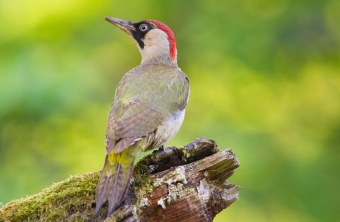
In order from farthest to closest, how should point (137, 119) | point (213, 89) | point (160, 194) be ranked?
point (213, 89) < point (137, 119) < point (160, 194)

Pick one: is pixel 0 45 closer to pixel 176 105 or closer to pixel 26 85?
pixel 26 85

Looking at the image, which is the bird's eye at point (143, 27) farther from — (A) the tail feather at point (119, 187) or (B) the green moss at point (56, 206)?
(B) the green moss at point (56, 206)

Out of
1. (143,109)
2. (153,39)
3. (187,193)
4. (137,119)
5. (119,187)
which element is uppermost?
(153,39)

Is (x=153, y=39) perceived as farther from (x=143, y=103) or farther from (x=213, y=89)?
(x=213, y=89)

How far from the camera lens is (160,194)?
5.25 metres

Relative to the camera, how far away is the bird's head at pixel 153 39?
25.0ft

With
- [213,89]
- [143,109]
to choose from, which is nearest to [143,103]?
[143,109]

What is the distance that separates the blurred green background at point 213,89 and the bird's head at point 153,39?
1482mm

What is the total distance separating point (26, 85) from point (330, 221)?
3843 millimetres

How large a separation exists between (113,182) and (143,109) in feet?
3.11

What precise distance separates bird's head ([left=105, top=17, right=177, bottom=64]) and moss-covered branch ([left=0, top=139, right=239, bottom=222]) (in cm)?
212

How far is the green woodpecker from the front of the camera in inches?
214

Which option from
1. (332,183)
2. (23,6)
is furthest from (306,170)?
(23,6)

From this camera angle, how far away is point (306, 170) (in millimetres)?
9602
